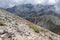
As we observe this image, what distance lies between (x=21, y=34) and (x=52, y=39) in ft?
17.6

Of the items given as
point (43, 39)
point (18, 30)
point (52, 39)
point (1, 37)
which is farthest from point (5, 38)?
point (52, 39)

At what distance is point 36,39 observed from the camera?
18625 mm

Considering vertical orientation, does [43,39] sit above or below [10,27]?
below

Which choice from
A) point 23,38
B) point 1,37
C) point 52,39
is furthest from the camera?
point 52,39

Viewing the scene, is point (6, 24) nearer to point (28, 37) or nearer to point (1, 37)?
point (28, 37)

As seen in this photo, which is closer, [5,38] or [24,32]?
[5,38]

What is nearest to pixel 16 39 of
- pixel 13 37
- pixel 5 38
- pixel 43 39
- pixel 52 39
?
pixel 13 37

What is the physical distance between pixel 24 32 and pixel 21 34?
0.80 metres

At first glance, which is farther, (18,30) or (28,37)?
(18,30)

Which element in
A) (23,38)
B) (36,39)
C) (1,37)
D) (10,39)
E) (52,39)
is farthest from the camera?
(52,39)

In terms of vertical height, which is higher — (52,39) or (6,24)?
(6,24)

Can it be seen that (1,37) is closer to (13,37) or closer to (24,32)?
(13,37)

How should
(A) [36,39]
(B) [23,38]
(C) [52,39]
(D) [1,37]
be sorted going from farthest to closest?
(C) [52,39], (A) [36,39], (B) [23,38], (D) [1,37]

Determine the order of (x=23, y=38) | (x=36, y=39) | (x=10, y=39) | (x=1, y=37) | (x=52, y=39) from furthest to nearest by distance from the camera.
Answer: (x=52, y=39) → (x=36, y=39) → (x=23, y=38) → (x=10, y=39) → (x=1, y=37)
